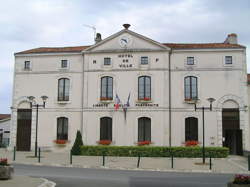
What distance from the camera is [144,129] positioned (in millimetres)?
26562

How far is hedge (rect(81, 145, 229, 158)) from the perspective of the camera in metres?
23.6

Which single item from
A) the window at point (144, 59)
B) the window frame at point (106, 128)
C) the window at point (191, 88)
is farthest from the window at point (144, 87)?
the window frame at point (106, 128)

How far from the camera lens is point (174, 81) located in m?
26.9

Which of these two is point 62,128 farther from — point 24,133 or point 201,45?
point 201,45

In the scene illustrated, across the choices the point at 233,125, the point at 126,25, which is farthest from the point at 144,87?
the point at 233,125

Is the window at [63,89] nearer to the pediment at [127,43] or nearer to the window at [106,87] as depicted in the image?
the window at [106,87]

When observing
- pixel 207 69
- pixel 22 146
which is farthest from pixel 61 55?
pixel 207 69

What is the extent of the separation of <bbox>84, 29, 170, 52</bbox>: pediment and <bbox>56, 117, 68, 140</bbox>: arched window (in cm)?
633

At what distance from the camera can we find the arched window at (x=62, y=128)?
27.9 meters

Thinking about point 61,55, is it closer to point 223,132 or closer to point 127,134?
point 127,134

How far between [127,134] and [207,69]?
8.25 m

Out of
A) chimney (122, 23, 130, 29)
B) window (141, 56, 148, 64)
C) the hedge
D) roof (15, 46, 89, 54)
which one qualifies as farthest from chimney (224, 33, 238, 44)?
roof (15, 46, 89, 54)

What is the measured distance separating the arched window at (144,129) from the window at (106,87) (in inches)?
129

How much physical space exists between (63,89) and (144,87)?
275 inches
